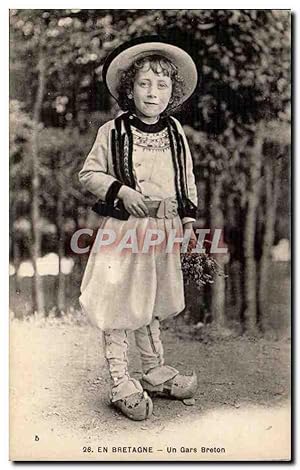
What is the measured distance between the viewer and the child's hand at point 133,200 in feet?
6.37

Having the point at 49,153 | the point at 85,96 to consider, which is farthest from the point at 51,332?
the point at 85,96

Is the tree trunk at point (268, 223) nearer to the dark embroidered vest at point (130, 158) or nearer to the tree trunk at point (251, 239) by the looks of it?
the tree trunk at point (251, 239)

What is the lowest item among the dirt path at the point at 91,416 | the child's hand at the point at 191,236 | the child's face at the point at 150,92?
the dirt path at the point at 91,416

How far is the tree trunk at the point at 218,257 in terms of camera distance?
1.99 m

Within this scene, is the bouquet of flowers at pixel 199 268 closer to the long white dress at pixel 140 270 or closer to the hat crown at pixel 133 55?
the long white dress at pixel 140 270

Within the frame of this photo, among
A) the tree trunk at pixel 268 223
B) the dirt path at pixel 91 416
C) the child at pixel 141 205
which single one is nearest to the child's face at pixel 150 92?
the child at pixel 141 205

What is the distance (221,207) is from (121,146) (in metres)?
→ 0.31

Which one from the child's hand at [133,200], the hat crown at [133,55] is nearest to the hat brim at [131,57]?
the hat crown at [133,55]

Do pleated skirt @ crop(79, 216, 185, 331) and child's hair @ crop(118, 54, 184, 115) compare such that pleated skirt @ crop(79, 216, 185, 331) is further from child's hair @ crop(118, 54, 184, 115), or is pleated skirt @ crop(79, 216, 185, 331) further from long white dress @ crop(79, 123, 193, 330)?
child's hair @ crop(118, 54, 184, 115)

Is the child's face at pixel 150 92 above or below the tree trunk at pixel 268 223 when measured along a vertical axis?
above

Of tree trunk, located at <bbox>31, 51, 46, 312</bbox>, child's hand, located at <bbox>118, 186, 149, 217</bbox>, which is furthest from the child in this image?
tree trunk, located at <bbox>31, 51, 46, 312</bbox>

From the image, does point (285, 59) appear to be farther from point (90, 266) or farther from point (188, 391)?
point (188, 391)

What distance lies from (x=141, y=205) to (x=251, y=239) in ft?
1.01

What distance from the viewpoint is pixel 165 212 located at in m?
1.96
